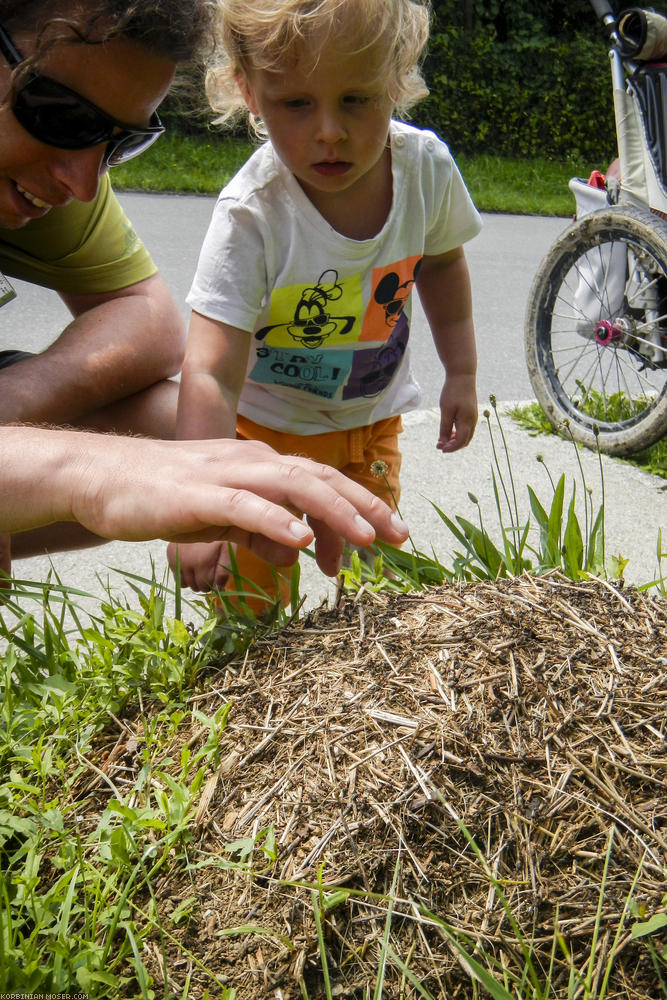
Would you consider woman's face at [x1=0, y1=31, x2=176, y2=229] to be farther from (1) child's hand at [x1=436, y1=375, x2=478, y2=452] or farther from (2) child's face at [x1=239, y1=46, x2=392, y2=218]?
(1) child's hand at [x1=436, y1=375, x2=478, y2=452]

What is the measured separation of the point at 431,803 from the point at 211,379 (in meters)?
1.31

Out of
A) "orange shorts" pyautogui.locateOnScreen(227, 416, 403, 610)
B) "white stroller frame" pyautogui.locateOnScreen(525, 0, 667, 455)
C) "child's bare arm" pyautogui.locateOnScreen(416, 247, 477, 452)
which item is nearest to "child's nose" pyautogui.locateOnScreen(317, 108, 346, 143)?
"child's bare arm" pyautogui.locateOnScreen(416, 247, 477, 452)

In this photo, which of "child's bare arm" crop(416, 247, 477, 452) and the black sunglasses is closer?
the black sunglasses

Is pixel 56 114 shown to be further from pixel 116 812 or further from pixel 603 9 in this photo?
pixel 603 9

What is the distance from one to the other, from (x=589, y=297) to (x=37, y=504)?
11.4 ft

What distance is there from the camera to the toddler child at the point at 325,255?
2.10 metres

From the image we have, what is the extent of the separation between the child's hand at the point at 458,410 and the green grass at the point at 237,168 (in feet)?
25.9

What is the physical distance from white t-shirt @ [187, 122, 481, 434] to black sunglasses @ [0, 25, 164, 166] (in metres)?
0.44

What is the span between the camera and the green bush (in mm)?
13578

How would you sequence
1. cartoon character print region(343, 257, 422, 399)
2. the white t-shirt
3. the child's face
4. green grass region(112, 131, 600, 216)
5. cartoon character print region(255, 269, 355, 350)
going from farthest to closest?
green grass region(112, 131, 600, 216) < cartoon character print region(343, 257, 422, 399) < cartoon character print region(255, 269, 355, 350) < the white t-shirt < the child's face

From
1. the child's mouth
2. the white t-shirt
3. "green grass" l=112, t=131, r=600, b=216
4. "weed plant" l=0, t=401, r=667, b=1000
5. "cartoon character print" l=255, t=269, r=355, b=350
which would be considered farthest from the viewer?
"green grass" l=112, t=131, r=600, b=216

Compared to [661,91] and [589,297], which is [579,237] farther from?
[661,91]

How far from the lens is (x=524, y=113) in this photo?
551 inches

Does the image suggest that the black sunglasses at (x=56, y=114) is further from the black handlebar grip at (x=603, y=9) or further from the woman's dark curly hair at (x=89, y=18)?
the black handlebar grip at (x=603, y=9)
